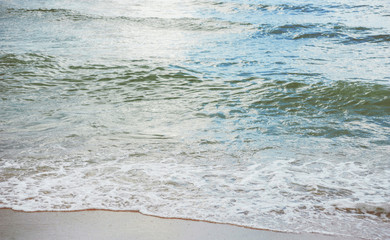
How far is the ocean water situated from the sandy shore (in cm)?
9

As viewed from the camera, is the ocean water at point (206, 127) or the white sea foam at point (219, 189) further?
the ocean water at point (206, 127)

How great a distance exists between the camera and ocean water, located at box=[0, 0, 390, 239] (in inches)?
115

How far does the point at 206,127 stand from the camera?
4715mm

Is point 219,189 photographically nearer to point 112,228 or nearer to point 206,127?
point 112,228

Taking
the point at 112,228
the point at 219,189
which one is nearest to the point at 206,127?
the point at 219,189

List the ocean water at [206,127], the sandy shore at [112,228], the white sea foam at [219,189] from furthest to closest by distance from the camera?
1. the ocean water at [206,127]
2. the white sea foam at [219,189]
3. the sandy shore at [112,228]

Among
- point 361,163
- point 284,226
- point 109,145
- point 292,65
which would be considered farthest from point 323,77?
point 284,226

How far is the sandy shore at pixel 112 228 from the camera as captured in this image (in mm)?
2480

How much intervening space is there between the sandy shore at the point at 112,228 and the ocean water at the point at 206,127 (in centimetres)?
9

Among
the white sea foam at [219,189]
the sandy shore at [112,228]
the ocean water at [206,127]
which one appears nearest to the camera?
the sandy shore at [112,228]

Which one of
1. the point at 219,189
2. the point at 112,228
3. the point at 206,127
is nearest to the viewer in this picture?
the point at 112,228

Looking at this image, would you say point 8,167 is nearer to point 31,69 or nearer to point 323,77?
point 31,69

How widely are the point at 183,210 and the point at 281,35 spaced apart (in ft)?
33.9

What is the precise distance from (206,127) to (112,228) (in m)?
2.35
